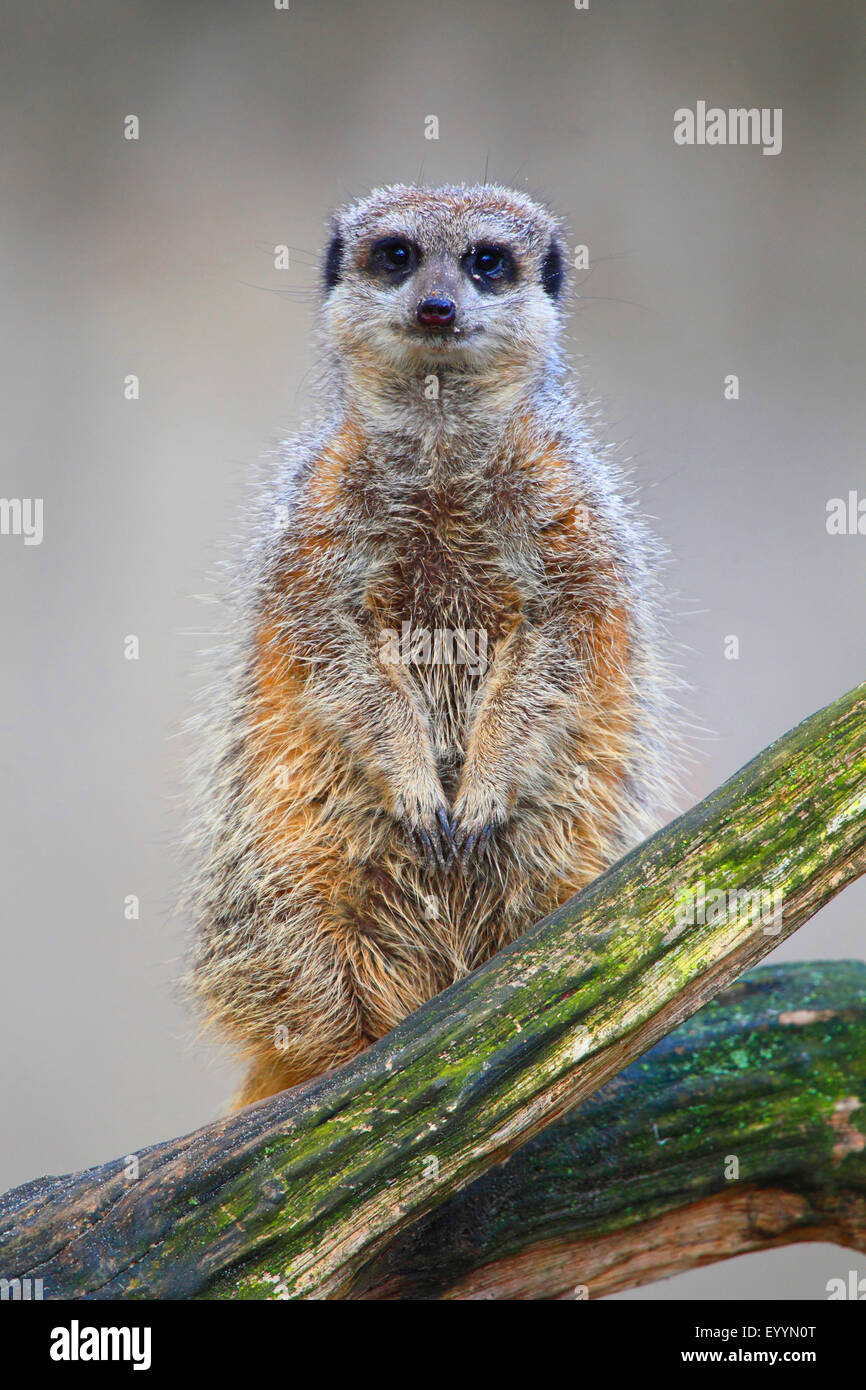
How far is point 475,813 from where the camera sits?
2527mm

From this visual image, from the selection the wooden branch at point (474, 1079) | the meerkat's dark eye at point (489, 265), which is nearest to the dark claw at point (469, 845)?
the wooden branch at point (474, 1079)

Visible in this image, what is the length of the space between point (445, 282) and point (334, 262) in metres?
0.46

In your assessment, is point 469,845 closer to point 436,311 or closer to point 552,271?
point 436,311

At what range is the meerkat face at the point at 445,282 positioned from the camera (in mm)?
2674

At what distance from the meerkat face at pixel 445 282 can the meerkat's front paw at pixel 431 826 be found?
0.96 metres

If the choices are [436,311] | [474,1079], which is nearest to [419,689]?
[436,311]

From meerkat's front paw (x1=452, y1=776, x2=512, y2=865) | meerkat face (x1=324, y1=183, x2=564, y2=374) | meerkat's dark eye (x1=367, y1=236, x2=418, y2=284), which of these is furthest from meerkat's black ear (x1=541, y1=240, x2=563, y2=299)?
meerkat's front paw (x1=452, y1=776, x2=512, y2=865)

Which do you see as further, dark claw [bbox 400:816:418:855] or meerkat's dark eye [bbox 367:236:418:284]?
meerkat's dark eye [bbox 367:236:418:284]

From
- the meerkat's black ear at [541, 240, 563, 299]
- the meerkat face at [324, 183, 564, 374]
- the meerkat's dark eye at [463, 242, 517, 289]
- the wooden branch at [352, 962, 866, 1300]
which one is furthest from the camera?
the meerkat's black ear at [541, 240, 563, 299]

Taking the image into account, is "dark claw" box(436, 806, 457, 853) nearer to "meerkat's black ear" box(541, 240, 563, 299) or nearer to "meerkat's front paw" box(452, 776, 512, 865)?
"meerkat's front paw" box(452, 776, 512, 865)

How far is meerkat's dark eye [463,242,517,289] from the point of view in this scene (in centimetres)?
280

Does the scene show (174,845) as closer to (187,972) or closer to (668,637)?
(187,972)

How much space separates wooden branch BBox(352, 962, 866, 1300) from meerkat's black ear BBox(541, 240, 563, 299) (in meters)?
1.74

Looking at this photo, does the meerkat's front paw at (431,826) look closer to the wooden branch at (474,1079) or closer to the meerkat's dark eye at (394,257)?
the wooden branch at (474,1079)
